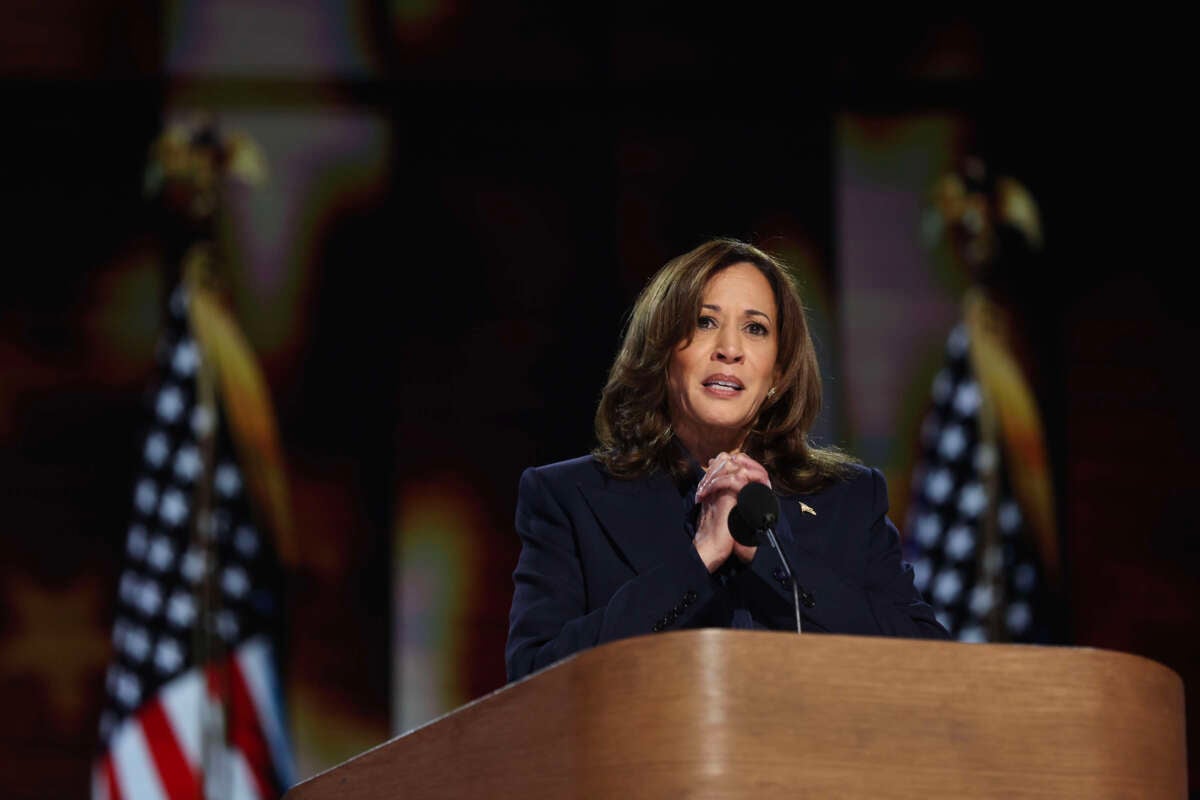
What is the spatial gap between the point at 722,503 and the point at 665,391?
0.50 meters

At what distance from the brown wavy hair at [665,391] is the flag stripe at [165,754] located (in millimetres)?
2563

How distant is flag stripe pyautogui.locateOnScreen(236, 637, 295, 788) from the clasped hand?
290 cm

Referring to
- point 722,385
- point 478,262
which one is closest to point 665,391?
point 722,385

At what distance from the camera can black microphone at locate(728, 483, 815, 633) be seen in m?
1.98

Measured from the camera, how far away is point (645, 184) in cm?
502

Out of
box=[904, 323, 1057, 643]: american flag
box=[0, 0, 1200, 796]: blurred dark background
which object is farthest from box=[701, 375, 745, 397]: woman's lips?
box=[904, 323, 1057, 643]: american flag

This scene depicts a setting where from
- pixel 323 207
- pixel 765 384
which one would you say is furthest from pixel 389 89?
pixel 765 384

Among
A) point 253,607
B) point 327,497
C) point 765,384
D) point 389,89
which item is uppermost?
point 389,89

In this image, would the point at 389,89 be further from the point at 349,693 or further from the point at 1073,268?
the point at 1073,268

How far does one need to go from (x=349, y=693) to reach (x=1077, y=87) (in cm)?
278

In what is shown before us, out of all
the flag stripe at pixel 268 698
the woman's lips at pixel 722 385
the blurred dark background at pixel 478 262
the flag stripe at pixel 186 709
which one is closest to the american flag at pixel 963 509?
the blurred dark background at pixel 478 262

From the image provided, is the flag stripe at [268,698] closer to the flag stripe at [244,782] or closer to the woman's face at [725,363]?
the flag stripe at [244,782]

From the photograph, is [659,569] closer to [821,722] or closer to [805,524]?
[805,524]

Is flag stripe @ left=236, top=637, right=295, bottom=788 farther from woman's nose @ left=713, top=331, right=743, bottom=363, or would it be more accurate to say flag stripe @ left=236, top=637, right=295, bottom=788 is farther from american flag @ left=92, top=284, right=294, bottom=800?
woman's nose @ left=713, top=331, right=743, bottom=363
